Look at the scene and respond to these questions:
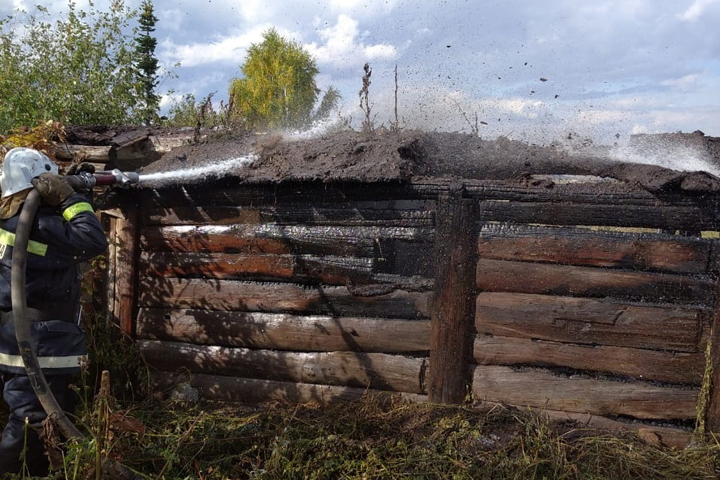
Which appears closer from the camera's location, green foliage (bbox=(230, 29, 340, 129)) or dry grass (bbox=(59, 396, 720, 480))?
dry grass (bbox=(59, 396, 720, 480))

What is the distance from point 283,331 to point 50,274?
1819 mm

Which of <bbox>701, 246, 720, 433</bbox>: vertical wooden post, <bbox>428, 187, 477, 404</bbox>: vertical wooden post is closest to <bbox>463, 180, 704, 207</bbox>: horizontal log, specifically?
<bbox>428, 187, 477, 404</bbox>: vertical wooden post

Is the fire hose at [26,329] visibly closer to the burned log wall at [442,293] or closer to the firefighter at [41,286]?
the firefighter at [41,286]

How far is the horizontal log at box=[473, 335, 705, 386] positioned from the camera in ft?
11.9

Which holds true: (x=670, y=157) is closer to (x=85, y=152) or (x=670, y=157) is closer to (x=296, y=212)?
(x=296, y=212)

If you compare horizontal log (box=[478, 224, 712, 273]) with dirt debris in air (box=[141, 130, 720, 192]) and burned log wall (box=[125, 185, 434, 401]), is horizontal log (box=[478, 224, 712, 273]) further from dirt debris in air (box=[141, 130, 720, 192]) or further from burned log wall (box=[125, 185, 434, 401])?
burned log wall (box=[125, 185, 434, 401])

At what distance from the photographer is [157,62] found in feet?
109

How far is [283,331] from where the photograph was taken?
457 cm

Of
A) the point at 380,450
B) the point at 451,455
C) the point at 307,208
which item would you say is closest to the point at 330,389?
the point at 380,450

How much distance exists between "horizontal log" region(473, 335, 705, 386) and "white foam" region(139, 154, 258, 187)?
102 inches

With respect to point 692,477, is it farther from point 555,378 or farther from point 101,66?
point 101,66

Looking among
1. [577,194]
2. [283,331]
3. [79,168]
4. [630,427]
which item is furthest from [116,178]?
[630,427]

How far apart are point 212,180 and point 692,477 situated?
13.4 ft

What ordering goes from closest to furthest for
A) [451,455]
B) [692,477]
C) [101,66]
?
[692,477] < [451,455] < [101,66]
